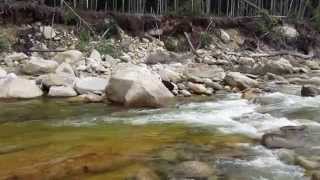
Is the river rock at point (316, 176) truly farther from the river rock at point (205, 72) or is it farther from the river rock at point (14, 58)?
the river rock at point (14, 58)

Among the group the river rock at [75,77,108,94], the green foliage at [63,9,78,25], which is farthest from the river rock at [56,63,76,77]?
the green foliage at [63,9,78,25]

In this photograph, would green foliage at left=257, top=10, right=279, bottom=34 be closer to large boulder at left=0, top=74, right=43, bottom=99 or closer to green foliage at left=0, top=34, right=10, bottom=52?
green foliage at left=0, top=34, right=10, bottom=52

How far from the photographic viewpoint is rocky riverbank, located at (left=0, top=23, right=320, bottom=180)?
1009 centimetres

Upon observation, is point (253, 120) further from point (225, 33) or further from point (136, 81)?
point (225, 33)

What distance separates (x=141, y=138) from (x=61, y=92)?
13.7ft

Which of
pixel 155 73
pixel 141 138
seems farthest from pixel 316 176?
pixel 155 73

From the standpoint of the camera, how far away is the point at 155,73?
13.7 m

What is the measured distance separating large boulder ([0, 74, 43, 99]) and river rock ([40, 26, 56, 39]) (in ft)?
22.4

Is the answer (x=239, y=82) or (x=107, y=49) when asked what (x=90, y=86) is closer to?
(x=239, y=82)

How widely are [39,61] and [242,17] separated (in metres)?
13.0

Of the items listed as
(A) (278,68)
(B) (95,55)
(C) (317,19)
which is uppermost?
(C) (317,19)

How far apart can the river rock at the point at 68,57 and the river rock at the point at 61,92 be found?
373 centimetres

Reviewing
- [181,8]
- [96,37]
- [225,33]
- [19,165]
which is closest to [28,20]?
[96,37]

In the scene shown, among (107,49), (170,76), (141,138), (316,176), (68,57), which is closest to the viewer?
(316,176)
